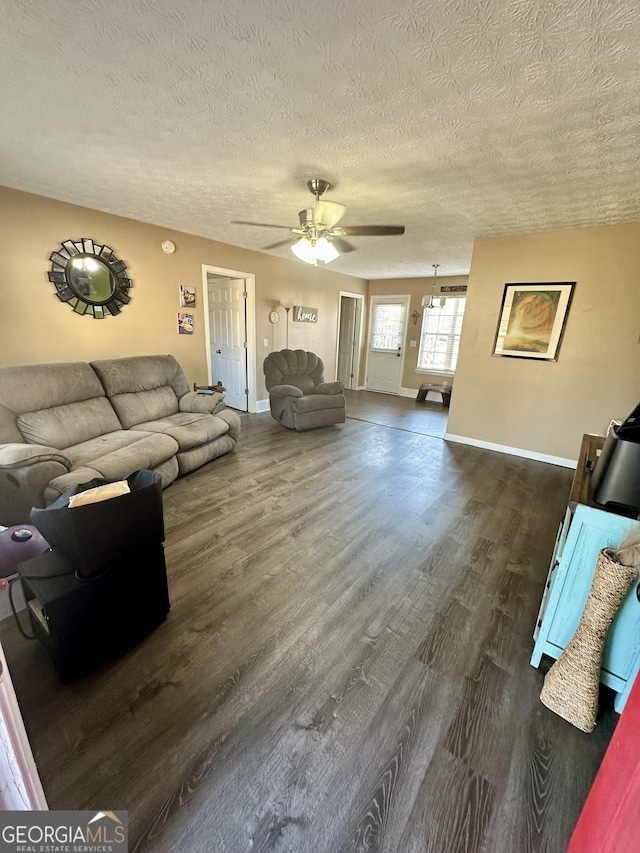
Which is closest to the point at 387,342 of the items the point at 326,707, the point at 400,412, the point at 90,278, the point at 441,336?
the point at 441,336

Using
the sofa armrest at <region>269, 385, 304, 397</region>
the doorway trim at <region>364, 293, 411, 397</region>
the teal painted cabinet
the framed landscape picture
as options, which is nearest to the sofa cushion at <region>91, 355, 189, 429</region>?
the sofa armrest at <region>269, 385, 304, 397</region>

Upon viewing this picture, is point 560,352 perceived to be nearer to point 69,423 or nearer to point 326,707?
point 326,707

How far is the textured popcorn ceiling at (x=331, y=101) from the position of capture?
1.20 meters

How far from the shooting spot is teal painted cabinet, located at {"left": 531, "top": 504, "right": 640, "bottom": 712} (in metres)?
1.21

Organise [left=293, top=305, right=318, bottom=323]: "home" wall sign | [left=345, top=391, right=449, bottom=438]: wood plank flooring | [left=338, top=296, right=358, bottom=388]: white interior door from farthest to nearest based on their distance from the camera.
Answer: [left=338, top=296, right=358, bottom=388]: white interior door < [left=293, top=305, right=318, bottom=323]: "home" wall sign < [left=345, top=391, right=449, bottom=438]: wood plank flooring

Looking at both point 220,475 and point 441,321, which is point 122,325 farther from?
point 441,321

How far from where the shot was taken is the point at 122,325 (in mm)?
3771

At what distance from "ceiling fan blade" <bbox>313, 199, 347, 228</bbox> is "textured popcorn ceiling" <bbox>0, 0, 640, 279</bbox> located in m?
0.18

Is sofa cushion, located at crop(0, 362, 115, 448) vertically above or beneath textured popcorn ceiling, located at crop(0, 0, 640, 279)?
beneath

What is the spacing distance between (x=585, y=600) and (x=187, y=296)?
184 inches

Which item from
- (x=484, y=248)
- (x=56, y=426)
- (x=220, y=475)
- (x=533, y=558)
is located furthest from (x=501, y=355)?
(x=56, y=426)

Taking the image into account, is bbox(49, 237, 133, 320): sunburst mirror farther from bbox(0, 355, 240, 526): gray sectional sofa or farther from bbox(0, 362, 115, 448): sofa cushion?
bbox(0, 362, 115, 448): sofa cushion

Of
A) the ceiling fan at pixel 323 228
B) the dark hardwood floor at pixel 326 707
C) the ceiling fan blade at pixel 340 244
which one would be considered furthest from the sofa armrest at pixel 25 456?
the ceiling fan blade at pixel 340 244

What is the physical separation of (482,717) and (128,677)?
1.41 metres
